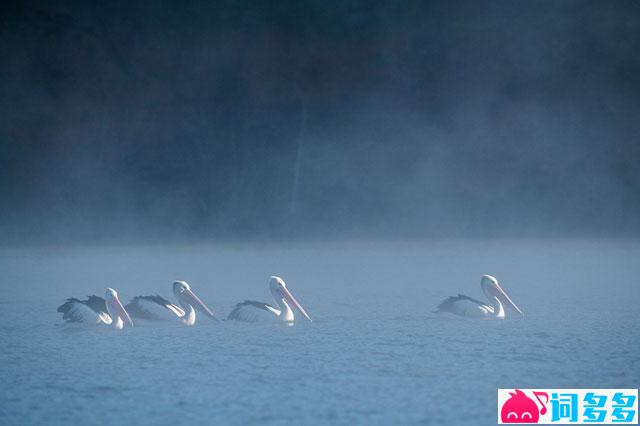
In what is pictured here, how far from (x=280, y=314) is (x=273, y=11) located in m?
17.2

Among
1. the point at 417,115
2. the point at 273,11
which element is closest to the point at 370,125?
the point at 417,115

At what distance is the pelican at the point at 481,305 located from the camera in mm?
6531

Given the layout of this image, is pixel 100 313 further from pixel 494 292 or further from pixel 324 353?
pixel 494 292

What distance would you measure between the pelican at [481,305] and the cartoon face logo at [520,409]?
2.19 m

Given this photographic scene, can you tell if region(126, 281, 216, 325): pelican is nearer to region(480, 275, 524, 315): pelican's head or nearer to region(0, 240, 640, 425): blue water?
region(0, 240, 640, 425): blue water

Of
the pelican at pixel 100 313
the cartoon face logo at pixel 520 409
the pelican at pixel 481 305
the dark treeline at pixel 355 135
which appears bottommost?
the cartoon face logo at pixel 520 409

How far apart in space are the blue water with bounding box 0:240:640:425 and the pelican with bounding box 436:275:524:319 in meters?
0.08

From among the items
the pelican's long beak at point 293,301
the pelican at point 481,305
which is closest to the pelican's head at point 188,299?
the pelican's long beak at point 293,301
